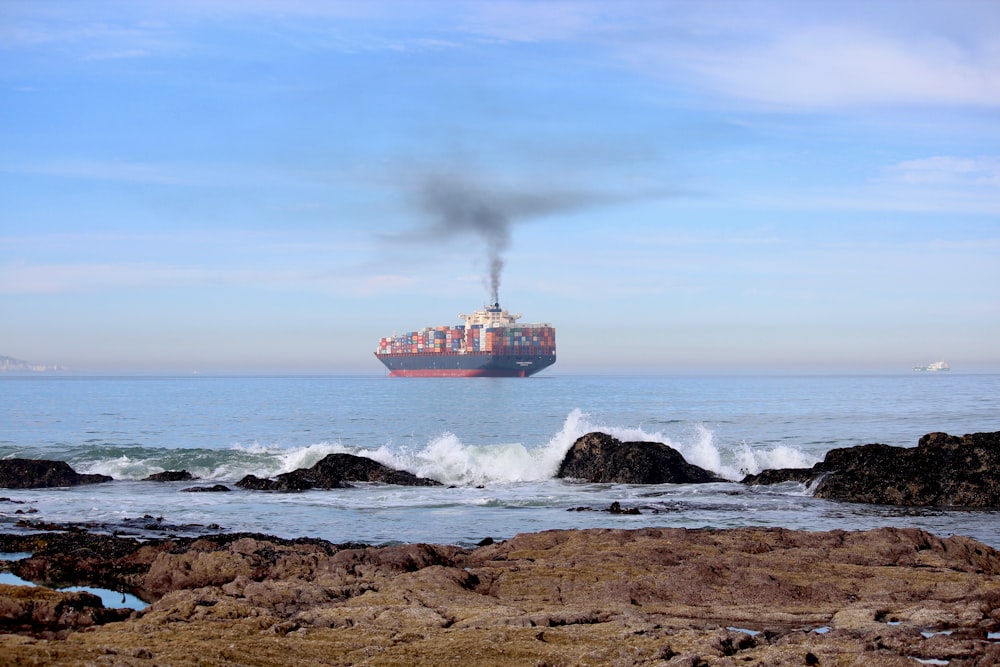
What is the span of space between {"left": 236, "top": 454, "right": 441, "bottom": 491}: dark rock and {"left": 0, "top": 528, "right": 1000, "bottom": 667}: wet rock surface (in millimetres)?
9234

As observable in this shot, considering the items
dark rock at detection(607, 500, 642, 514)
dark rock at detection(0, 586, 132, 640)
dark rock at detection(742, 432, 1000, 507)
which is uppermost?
dark rock at detection(0, 586, 132, 640)

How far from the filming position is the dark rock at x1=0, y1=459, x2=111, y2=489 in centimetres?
2208

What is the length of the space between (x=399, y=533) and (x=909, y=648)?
9.17 metres

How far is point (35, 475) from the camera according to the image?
22438mm

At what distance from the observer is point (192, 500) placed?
19.0m

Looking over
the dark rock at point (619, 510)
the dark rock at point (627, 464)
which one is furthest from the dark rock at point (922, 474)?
the dark rock at point (619, 510)

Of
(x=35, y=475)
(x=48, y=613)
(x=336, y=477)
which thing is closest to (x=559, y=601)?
(x=48, y=613)

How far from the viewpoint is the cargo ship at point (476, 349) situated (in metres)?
164

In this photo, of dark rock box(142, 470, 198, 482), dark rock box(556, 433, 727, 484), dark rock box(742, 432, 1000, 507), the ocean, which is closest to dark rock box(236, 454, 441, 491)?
the ocean

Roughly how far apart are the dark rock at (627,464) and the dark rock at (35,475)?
1271cm

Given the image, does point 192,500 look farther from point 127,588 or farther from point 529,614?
point 529,614

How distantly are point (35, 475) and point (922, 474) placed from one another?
68.1ft

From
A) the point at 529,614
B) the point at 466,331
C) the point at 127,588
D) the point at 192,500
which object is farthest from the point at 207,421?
the point at 466,331

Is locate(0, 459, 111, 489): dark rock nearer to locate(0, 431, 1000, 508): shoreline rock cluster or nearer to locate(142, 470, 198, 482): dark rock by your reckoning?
locate(0, 431, 1000, 508): shoreline rock cluster
